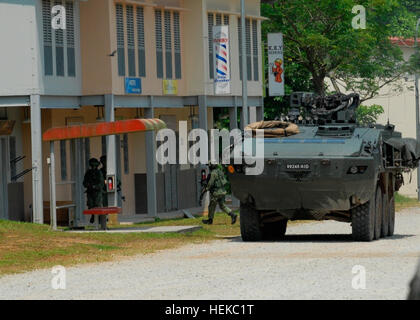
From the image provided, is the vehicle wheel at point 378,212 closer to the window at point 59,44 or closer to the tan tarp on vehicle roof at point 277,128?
the tan tarp on vehicle roof at point 277,128

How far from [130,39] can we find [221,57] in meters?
4.23

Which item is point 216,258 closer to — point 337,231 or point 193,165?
point 337,231

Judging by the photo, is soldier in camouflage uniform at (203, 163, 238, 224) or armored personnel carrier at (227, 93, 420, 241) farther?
soldier in camouflage uniform at (203, 163, 238, 224)

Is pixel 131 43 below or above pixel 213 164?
above

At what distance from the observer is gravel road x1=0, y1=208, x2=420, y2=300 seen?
14992mm

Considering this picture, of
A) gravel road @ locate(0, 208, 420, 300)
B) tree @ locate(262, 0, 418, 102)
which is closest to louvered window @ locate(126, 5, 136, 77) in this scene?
gravel road @ locate(0, 208, 420, 300)

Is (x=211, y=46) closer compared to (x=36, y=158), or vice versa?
(x=36, y=158)

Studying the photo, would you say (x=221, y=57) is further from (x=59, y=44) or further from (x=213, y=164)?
(x=213, y=164)

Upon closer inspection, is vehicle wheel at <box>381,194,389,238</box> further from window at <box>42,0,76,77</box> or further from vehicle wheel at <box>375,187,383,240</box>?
window at <box>42,0,76,77</box>

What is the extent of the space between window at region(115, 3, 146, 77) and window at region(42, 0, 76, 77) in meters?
1.63

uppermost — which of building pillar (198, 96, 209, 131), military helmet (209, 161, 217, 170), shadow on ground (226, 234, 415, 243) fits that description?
building pillar (198, 96, 209, 131)

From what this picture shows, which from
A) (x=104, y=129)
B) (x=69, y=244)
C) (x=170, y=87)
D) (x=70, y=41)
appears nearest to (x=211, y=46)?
(x=170, y=87)

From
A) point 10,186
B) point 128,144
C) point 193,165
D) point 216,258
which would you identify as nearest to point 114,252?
point 216,258

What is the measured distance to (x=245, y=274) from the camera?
57.4 feet
